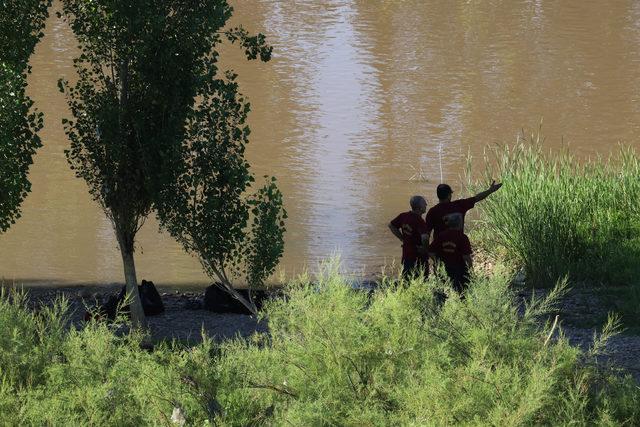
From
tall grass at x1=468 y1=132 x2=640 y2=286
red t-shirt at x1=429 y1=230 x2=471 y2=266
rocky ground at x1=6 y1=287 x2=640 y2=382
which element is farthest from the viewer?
tall grass at x1=468 y1=132 x2=640 y2=286

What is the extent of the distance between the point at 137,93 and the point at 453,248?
298cm

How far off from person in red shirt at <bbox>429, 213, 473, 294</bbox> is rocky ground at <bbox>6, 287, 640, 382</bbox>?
922 millimetres

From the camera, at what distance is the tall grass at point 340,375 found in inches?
238

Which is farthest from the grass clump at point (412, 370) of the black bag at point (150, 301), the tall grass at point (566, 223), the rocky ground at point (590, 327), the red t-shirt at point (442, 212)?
the tall grass at point (566, 223)

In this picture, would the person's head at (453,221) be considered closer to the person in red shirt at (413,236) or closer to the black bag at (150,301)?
the person in red shirt at (413,236)

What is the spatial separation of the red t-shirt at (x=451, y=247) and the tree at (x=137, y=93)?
2.19 metres

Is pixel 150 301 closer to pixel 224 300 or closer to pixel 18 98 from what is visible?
pixel 224 300

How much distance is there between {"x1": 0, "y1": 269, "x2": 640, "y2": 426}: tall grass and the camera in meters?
6.05

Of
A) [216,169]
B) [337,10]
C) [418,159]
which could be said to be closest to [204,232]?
[216,169]

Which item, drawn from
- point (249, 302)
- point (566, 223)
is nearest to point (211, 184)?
point (249, 302)

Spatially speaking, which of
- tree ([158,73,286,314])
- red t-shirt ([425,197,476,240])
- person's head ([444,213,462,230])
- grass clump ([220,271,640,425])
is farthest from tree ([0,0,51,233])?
grass clump ([220,271,640,425])

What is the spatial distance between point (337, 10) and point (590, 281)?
18.5 m

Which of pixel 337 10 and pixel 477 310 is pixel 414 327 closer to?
pixel 477 310

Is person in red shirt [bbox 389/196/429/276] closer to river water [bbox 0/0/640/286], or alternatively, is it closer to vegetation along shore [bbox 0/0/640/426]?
vegetation along shore [bbox 0/0/640/426]
